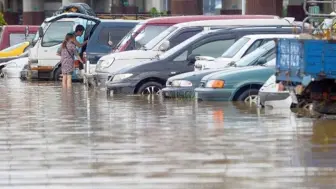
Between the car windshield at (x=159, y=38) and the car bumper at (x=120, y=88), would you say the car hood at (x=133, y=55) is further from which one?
the car bumper at (x=120, y=88)

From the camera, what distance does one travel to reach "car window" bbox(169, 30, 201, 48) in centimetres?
2472

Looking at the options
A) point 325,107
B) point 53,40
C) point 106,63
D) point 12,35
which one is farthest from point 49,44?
point 325,107

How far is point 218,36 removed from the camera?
23.0 metres

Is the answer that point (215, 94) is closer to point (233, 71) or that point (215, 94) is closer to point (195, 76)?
point (233, 71)

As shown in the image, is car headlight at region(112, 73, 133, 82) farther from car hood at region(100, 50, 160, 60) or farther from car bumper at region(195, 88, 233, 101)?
car bumper at region(195, 88, 233, 101)

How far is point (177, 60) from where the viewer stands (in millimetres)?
22984

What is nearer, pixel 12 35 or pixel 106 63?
pixel 106 63

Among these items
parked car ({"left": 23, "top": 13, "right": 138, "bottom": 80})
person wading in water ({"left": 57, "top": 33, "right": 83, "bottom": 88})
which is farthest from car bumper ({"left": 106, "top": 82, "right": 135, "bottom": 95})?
parked car ({"left": 23, "top": 13, "right": 138, "bottom": 80})

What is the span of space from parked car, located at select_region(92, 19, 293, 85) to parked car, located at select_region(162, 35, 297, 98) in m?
2.63

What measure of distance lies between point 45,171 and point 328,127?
5483mm

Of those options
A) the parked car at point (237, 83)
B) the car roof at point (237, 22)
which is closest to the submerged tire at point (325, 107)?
the parked car at point (237, 83)

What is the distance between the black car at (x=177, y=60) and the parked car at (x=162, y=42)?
A: 100cm

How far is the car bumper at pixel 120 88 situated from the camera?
23.3m

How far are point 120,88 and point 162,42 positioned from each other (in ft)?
6.83
